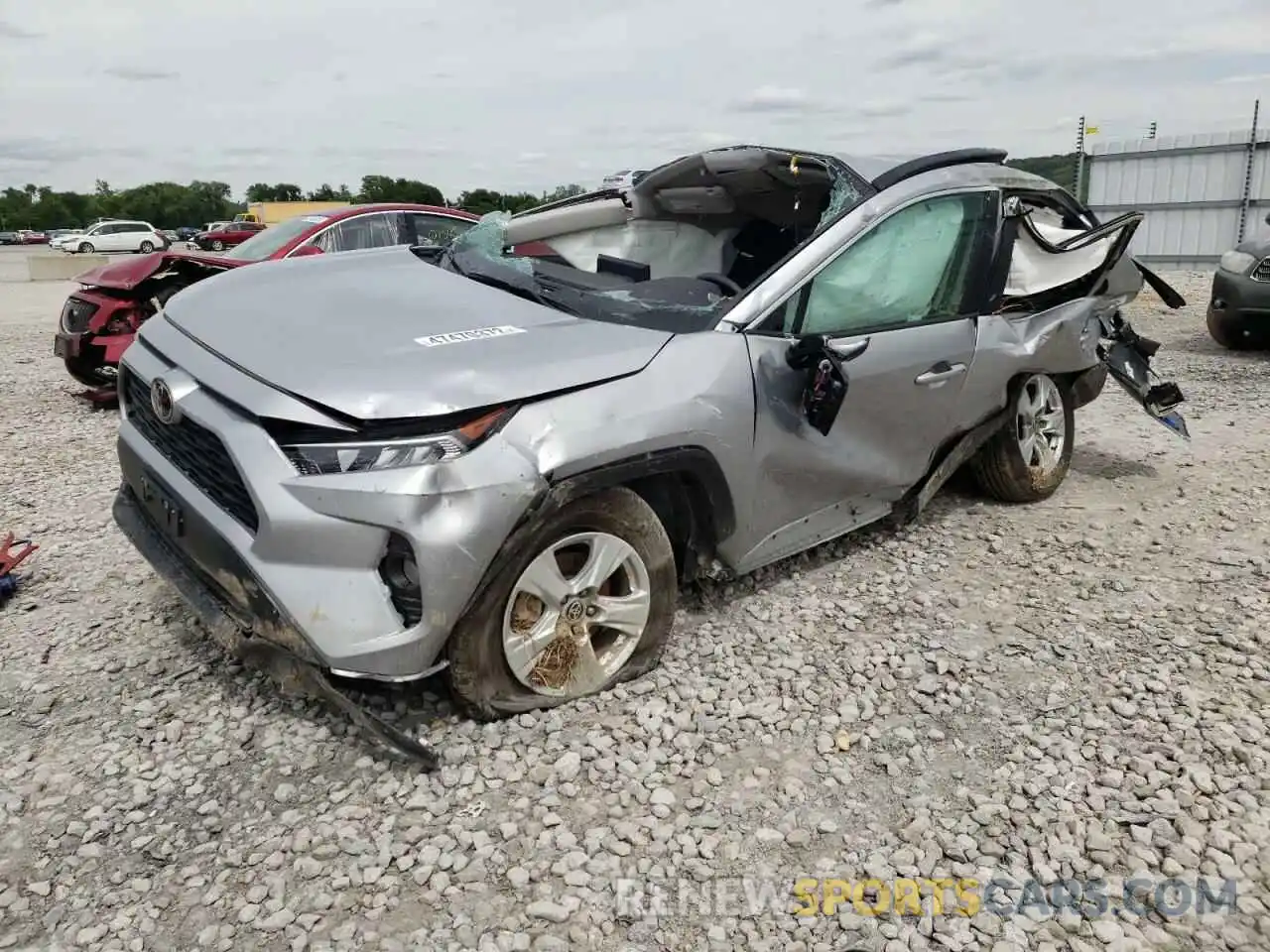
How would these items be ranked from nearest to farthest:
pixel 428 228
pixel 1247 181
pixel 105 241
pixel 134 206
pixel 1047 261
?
1. pixel 1047 261
2. pixel 428 228
3. pixel 1247 181
4. pixel 105 241
5. pixel 134 206

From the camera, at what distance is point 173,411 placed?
2764 millimetres

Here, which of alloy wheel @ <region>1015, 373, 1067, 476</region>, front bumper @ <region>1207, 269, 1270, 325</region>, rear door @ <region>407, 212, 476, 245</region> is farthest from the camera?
front bumper @ <region>1207, 269, 1270, 325</region>

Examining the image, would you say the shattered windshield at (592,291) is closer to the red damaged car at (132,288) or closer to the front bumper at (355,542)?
the front bumper at (355,542)

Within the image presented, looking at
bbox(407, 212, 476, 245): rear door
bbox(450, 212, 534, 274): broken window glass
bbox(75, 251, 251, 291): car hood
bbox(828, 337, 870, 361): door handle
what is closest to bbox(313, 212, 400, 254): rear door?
bbox(407, 212, 476, 245): rear door

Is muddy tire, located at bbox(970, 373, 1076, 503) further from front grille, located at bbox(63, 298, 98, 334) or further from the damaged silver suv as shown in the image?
front grille, located at bbox(63, 298, 98, 334)

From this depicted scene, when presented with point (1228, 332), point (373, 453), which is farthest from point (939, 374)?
point (1228, 332)

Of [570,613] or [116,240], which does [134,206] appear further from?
[570,613]

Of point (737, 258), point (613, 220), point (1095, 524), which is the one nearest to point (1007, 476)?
point (1095, 524)

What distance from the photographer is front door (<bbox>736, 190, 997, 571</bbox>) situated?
327 cm

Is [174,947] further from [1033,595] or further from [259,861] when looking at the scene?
[1033,595]

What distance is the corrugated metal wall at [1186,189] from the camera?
16.2 meters

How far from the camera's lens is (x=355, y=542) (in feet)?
7.93

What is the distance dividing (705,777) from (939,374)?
2.02 meters

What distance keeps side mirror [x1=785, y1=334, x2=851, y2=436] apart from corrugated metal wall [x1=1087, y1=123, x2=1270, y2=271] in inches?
610
